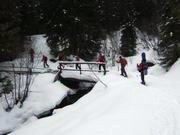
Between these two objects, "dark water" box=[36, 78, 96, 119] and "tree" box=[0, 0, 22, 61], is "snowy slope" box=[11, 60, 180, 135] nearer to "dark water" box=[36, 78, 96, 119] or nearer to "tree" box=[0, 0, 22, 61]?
"dark water" box=[36, 78, 96, 119]

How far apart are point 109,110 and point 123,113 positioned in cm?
129

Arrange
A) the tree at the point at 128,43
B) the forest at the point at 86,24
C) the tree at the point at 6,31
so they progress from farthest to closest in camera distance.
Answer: the tree at the point at 128,43, the forest at the point at 86,24, the tree at the point at 6,31

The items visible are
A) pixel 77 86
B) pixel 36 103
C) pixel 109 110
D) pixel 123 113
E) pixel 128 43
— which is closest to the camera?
pixel 123 113

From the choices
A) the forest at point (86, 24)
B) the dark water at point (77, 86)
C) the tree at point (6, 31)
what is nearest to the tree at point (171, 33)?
the forest at point (86, 24)

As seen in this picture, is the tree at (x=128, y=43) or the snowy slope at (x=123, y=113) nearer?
the snowy slope at (x=123, y=113)

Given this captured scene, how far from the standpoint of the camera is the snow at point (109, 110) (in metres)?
12.3

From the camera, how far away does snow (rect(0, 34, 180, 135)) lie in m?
12.3

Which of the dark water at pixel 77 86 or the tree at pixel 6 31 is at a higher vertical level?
the tree at pixel 6 31

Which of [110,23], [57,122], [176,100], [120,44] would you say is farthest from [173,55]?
[110,23]

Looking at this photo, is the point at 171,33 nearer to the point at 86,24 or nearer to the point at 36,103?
the point at 36,103

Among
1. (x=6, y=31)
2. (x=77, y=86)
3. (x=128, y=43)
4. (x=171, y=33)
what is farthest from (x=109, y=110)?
(x=128, y=43)

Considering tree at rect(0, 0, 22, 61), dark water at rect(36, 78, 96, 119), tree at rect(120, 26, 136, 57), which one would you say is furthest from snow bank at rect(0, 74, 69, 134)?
tree at rect(120, 26, 136, 57)

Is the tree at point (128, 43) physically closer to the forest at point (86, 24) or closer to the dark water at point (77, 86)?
the forest at point (86, 24)

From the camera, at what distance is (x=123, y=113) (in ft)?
45.0
